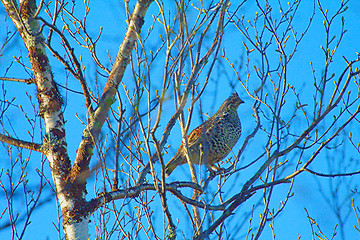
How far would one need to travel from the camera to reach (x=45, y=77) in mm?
3768

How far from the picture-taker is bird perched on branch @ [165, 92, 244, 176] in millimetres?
6398

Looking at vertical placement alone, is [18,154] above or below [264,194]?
above

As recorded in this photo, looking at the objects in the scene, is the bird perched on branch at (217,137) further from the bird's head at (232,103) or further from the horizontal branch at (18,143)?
the horizontal branch at (18,143)

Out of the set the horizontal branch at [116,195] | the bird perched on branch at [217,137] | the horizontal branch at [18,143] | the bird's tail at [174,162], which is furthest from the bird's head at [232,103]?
the horizontal branch at [18,143]

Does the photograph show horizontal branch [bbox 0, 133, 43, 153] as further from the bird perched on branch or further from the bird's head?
the bird's head

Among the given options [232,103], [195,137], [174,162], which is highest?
[232,103]

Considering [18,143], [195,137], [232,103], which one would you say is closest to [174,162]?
[195,137]

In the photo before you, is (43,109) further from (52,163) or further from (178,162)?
(178,162)

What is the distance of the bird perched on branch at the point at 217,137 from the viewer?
640 centimetres

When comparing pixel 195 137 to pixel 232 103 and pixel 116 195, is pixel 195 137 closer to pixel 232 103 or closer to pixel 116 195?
pixel 232 103

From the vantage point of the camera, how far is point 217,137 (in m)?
6.81

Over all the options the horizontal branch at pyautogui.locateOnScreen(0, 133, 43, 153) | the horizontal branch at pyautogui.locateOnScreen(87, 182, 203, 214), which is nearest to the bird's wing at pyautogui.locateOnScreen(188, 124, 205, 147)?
the horizontal branch at pyautogui.locateOnScreen(87, 182, 203, 214)

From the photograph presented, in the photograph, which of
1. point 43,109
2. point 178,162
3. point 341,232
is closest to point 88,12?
point 43,109

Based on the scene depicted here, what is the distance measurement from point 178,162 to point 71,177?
2.93m
